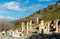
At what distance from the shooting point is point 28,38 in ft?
113

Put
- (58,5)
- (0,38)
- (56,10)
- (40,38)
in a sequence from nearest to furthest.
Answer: (40,38) < (0,38) < (56,10) < (58,5)

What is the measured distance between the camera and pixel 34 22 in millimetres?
59000

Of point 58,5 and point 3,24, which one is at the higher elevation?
point 58,5

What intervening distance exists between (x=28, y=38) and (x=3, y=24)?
95.4 ft

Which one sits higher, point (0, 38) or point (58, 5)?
point (58, 5)

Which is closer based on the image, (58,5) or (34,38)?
(34,38)

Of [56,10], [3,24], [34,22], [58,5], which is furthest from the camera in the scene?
[58,5]

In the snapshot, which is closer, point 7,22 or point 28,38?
point 28,38

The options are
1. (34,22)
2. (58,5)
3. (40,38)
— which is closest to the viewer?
(40,38)

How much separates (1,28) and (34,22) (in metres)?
7.29

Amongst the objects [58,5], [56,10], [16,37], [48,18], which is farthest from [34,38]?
[58,5]

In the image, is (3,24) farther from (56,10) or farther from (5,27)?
(56,10)

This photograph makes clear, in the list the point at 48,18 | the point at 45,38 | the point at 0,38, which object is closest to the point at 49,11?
the point at 48,18

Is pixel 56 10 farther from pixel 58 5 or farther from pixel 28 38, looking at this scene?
pixel 28 38
